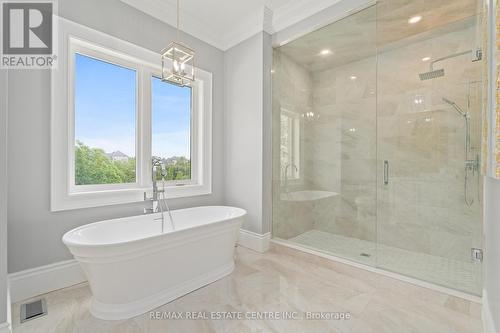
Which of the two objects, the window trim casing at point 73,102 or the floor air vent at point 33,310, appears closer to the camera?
the floor air vent at point 33,310

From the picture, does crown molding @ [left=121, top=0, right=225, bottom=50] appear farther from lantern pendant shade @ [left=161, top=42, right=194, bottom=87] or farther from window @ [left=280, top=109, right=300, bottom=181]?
window @ [left=280, top=109, right=300, bottom=181]

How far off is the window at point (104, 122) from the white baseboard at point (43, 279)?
0.73m

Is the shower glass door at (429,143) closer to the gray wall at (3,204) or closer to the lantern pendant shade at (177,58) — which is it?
the lantern pendant shade at (177,58)

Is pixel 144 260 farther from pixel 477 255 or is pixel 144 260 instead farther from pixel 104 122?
pixel 477 255

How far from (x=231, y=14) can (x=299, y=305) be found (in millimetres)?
3091

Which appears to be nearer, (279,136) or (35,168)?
(35,168)

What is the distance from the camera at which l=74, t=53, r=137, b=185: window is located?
7.45ft

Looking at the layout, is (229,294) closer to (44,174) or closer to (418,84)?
(44,174)

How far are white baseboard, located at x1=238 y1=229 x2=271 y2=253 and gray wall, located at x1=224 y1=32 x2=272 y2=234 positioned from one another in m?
0.06

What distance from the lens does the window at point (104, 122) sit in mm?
2270

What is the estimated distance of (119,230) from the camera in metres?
2.21

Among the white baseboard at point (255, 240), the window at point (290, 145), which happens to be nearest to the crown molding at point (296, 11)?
the window at point (290, 145)

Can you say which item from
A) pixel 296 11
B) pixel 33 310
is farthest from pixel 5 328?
pixel 296 11

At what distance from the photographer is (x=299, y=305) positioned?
1804 mm
